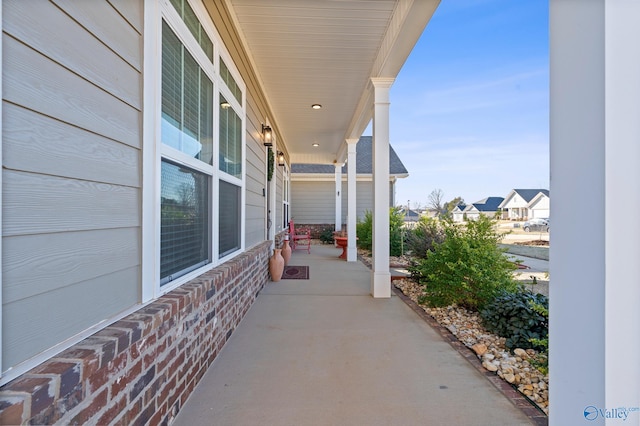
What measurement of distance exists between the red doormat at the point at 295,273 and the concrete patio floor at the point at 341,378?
1853mm

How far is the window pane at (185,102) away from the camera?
1.82m

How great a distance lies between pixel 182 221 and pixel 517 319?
2.98 m

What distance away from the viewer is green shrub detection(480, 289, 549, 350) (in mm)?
2625

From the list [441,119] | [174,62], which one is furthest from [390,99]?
[441,119]

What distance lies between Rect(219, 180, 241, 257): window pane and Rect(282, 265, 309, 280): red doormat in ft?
7.07

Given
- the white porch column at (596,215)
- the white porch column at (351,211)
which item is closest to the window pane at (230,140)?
the white porch column at (596,215)

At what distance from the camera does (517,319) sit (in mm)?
2750

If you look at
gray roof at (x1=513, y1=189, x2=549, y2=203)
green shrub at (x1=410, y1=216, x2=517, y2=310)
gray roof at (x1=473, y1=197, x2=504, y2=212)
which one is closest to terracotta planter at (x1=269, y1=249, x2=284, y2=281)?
green shrub at (x1=410, y1=216, x2=517, y2=310)

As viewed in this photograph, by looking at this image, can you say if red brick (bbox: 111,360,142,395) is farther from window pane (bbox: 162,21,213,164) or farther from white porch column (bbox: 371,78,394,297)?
white porch column (bbox: 371,78,394,297)

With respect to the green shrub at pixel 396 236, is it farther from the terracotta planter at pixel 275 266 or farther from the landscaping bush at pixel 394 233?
the terracotta planter at pixel 275 266

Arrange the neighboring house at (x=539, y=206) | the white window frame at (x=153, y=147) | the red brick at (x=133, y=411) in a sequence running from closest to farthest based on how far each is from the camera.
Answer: the red brick at (x=133, y=411) < the white window frame at (x=153, y=147) < the neighboring house at (x=539, y=206)

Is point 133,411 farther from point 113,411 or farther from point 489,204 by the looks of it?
point 489,204

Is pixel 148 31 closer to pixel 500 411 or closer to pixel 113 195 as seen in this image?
pixel 113 195

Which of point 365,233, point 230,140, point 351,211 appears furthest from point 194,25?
point 365,233
